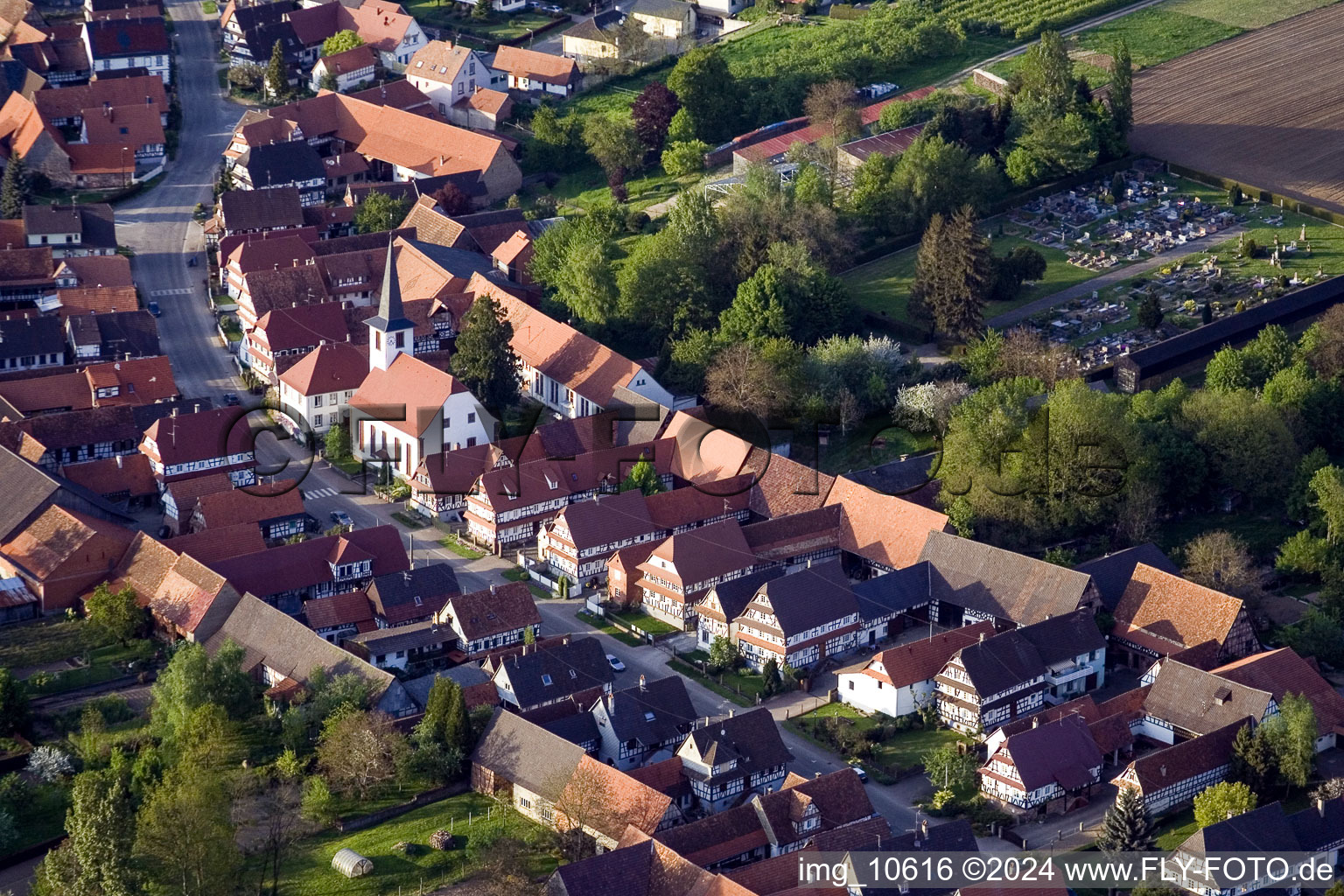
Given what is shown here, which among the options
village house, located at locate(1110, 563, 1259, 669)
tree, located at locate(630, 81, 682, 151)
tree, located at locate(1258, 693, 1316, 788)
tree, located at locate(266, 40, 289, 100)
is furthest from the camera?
tree, located at locate(266, 40, 289, 100)

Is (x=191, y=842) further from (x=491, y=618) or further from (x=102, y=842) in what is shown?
(x=491, y=618)

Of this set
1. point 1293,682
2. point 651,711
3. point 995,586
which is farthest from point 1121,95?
point 651,711

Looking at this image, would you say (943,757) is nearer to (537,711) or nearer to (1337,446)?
(537,711)

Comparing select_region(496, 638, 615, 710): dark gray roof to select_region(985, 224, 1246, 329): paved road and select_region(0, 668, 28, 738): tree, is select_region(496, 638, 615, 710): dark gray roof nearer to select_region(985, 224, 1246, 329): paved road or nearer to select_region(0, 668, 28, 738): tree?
select_region(0, 668, 28, 738): tree

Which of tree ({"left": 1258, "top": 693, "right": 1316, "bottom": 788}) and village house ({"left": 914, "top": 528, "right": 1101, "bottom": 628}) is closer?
tree ({"left": 1258, "top": 693, "right": 1316, "bottom": 788})

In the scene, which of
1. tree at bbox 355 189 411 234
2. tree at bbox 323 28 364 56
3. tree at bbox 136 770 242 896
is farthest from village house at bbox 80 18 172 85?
tree at bbox 136 770 242 896

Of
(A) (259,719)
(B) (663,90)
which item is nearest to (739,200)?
(B) (663,90)
